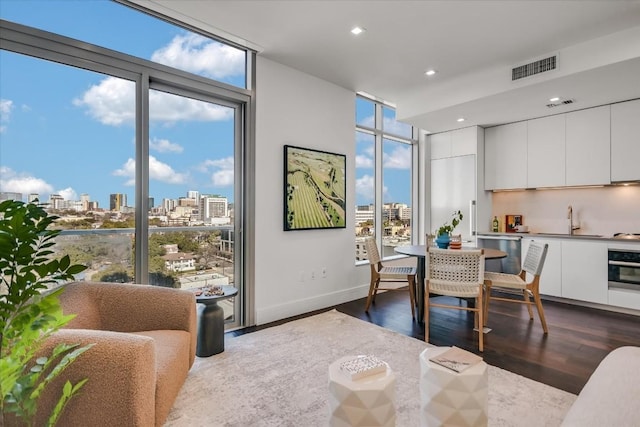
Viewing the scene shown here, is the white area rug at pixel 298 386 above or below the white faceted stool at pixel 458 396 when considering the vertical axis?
below

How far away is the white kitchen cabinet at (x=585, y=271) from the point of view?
4125mm

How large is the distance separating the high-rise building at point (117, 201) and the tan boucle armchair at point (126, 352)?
817 mm

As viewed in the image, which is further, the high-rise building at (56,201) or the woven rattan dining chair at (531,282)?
the woven rattan dining chair at (531,282)

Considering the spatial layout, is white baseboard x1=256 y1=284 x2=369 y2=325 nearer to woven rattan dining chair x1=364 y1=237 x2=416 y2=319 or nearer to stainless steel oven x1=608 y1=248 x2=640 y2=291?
woven rattan dining chair x1=364 y1=237 x2=416 y2=319

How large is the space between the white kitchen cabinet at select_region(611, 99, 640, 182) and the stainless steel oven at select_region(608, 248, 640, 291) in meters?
0.93

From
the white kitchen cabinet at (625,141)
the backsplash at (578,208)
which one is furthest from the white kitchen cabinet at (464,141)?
the white kitchen cabinet at (625,141)

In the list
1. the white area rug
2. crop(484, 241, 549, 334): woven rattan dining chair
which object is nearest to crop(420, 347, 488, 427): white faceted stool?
the white area rug

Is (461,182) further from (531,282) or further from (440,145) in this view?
(531,282)

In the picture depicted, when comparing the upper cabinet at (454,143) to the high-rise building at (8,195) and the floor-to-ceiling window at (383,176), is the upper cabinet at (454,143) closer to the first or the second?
the floor-to-ceiling window at (383,176)

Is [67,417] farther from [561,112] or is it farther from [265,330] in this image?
[561,112]

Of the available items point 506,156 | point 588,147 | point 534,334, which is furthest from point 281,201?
point 588,147

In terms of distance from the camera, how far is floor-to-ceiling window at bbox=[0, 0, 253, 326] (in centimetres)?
243

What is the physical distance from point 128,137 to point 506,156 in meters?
5.17

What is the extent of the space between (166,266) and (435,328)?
9.13ft
